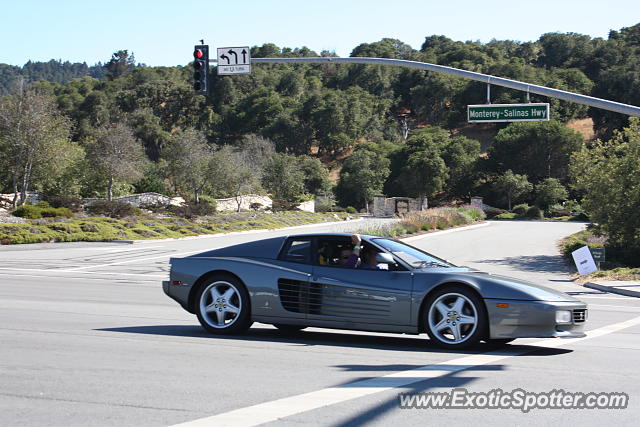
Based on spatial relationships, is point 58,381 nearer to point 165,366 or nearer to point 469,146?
point 165,366

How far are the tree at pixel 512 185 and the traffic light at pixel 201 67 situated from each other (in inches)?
2346

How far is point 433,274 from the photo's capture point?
815cm

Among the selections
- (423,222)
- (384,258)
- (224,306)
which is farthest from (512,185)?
(224,306)

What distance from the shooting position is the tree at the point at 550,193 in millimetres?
72188

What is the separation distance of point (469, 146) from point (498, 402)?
3287 inches

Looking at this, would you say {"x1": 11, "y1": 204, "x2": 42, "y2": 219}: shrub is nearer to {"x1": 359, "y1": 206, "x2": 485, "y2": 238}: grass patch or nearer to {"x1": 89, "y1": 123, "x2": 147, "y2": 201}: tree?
{"x1": 89, "y1": 123, "x2": 147, "y2": 201}: tree

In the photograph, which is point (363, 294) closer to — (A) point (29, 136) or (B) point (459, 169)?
(A) point (29, 136)

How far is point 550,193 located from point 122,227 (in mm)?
47726

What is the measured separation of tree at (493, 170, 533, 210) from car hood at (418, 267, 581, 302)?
6986cm

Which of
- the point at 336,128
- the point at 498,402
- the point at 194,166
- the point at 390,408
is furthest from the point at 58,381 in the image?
the point at 336,128

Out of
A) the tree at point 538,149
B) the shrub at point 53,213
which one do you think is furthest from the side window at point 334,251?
the tree at point 538,149

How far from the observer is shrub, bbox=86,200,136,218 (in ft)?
142

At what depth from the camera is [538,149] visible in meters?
79.2

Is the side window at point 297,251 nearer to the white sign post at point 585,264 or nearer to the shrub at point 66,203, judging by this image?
the white sign post at point 585,264
